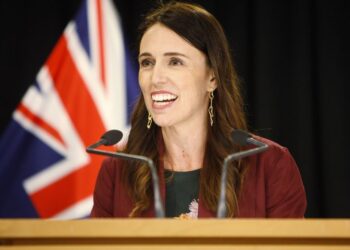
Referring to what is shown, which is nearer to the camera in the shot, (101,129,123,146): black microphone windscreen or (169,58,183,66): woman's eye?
(101,129,123,146): black microphone windscreen

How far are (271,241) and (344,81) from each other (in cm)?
220

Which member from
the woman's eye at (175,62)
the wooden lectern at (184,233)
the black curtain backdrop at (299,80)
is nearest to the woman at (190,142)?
the woman's eye at (175,62)

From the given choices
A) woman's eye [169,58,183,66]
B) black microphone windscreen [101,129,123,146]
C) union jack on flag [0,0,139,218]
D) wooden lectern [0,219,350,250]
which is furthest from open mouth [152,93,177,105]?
union jack on flag [0,0,139,218]

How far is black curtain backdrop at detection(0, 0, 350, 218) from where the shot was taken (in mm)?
3125

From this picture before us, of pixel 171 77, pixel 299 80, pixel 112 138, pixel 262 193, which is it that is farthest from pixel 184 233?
pixel 299 80

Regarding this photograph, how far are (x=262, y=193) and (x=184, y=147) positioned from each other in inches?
14.4

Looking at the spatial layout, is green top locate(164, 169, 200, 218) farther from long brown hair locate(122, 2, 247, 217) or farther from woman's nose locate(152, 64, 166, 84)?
woman's nose locate(152, 64, 166, 84)

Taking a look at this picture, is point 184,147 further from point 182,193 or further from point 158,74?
point 158,74

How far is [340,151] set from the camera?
10.3ft

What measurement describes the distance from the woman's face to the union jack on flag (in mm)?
1092

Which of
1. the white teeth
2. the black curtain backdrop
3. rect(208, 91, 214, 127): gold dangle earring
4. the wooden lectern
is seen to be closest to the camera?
the wooden lectern

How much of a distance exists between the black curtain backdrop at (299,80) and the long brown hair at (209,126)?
Result: 895 millimetres

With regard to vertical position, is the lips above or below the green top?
above

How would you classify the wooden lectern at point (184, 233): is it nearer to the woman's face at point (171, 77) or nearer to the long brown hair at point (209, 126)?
the long brown hair at point (209, 126)
